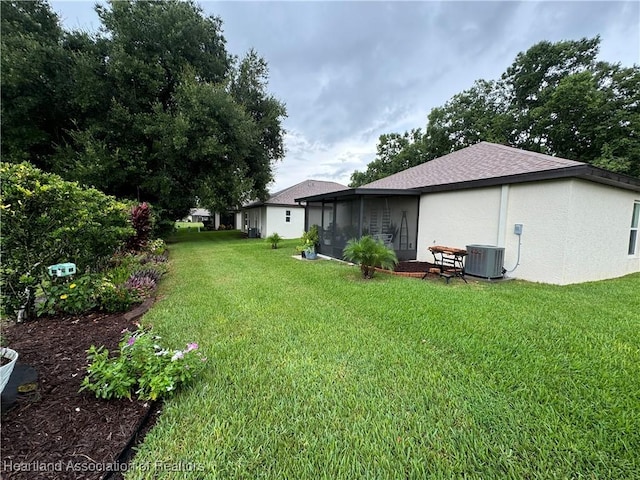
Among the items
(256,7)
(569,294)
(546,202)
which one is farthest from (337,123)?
(569,294)

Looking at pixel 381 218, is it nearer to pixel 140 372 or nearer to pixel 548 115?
pixel 140 372

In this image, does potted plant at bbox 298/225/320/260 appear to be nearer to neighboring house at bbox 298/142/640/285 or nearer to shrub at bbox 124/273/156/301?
neighboring house at bbox 298/142/640/285

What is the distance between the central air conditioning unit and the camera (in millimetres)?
6883

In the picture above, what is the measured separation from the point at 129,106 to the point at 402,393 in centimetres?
1794

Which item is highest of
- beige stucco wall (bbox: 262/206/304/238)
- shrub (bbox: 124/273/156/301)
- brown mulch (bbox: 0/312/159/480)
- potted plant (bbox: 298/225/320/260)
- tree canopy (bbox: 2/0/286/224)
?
tree canopy (bbox: 2/0/286/224)

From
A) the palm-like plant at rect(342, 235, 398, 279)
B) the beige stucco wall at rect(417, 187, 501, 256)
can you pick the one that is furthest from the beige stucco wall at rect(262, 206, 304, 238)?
the palm-like plant at rect(342, 235, 398, 279)

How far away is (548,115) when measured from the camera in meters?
17.7

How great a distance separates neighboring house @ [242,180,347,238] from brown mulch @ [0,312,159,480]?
16718 millimetres

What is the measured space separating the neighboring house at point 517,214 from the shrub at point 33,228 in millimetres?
7040

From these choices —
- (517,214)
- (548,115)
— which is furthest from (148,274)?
(548,115)

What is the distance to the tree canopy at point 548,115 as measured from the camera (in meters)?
15.5

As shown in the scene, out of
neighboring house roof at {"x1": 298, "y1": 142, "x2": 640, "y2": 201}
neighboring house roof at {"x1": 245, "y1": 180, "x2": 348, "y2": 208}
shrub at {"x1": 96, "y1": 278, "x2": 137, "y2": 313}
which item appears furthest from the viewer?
neighboring house roof at {"x1": 245, "y1": 180, "x2": 348, "y2": 208}

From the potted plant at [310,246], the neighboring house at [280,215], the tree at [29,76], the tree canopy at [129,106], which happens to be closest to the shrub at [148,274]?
the potted plant at [310,246]

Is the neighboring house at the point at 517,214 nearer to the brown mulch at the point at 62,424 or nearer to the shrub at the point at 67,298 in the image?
the shrub at the point at 67,298
